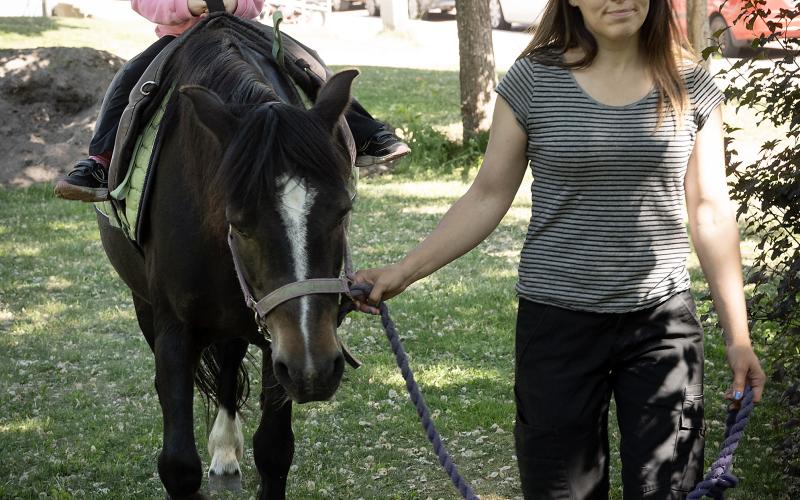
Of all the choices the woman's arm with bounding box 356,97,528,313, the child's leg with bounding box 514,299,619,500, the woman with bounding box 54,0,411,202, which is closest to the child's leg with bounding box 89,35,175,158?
the woman with bounding box 54,0,411,202

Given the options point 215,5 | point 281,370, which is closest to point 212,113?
point 281,370

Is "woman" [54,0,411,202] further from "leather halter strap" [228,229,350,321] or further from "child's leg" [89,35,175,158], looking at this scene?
"leather halter strap" [228,229,350,321]

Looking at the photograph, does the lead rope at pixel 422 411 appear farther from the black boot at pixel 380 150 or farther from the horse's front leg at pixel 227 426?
the horse's front leg at pixel 227 426

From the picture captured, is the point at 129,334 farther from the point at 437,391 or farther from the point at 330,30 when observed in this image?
the point at 330,30

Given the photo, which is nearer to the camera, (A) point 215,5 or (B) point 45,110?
(A) point 215,5

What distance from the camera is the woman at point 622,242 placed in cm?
270

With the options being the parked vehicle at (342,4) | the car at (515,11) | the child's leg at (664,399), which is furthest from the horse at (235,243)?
the parked vehicle at (342,4)

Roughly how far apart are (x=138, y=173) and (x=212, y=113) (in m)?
0.96

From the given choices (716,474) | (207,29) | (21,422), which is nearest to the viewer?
(716,474)

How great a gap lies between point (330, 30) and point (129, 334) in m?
15.6

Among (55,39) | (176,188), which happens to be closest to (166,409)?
(176,188)

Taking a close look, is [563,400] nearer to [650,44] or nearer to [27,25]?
[650,44]

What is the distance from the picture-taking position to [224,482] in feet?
15.5

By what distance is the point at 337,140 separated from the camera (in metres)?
3.28
